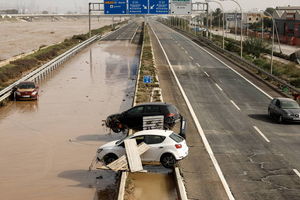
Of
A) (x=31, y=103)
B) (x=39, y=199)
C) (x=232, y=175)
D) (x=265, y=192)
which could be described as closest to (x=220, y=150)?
(x=232, y=175)

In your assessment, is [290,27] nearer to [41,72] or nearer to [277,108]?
[41,72]

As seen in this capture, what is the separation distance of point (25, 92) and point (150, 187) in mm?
20760

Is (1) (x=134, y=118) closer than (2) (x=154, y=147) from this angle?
No

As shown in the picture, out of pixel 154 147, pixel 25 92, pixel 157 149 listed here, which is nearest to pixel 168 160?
pixel 157 149

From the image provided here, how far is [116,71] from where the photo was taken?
177 feet

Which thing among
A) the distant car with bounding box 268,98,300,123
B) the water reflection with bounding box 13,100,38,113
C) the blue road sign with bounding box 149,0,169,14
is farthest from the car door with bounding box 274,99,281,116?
the blue road sign with bounding box 149,0,169,14

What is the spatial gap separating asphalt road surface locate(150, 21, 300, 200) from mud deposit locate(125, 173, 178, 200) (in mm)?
1283

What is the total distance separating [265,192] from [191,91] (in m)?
20.9

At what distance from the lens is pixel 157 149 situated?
1797 centimetres

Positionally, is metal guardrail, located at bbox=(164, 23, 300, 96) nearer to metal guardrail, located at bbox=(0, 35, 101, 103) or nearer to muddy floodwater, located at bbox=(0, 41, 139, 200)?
muddy floodwater, located at bbox=(0, 41, 139, 200)

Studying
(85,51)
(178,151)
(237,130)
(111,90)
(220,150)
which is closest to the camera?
(178,151)

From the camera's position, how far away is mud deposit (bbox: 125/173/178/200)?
51.4 feet

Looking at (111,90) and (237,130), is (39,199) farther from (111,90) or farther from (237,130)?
(111,90)

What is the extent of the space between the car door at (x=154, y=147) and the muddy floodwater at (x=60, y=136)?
1.67 m
